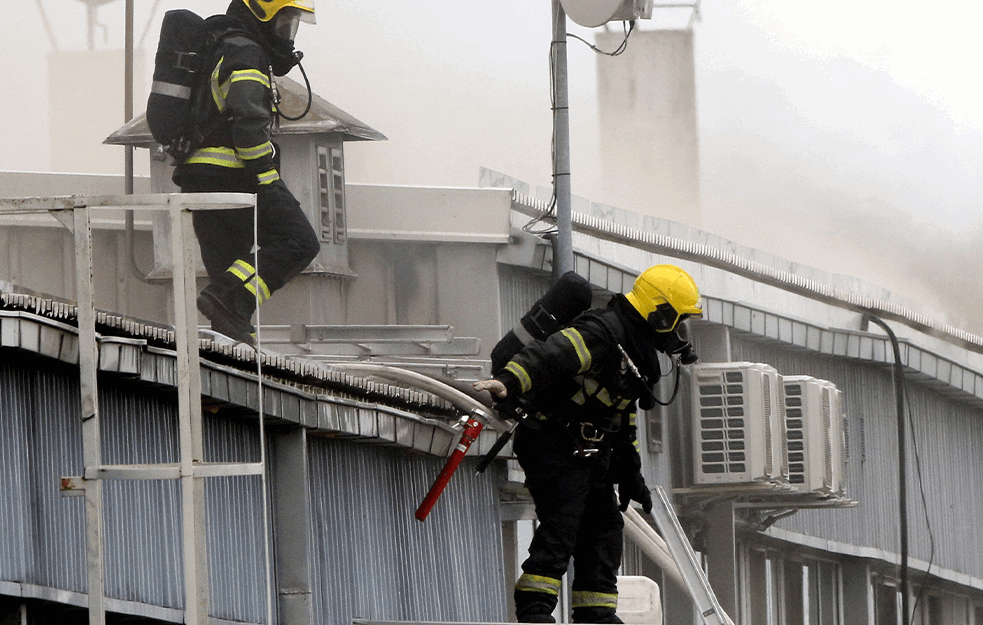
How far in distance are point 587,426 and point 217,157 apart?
2.55 m

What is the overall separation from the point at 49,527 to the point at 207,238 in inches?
142

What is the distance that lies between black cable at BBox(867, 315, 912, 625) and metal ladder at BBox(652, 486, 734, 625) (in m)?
5.30

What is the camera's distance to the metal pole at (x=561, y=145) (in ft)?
27.2

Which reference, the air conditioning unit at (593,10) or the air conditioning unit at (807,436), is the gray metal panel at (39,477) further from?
the air conditioning unit at (807,436)

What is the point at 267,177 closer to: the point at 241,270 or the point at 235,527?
the point at 241,270

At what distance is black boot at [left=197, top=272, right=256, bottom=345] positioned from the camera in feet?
24.8

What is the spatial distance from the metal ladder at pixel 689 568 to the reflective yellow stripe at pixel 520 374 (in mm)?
2002

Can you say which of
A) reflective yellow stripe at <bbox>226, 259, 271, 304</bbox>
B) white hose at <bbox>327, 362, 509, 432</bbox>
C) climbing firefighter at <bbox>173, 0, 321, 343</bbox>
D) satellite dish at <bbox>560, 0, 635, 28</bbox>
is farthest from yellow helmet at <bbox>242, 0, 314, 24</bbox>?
A: white hose at <bbox>327, 362, 509, 432</bbox>

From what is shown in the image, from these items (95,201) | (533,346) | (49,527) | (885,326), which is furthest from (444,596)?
(885,326)

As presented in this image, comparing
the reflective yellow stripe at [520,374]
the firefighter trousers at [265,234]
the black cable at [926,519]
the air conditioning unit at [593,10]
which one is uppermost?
the air conditioning unit at [593,10]

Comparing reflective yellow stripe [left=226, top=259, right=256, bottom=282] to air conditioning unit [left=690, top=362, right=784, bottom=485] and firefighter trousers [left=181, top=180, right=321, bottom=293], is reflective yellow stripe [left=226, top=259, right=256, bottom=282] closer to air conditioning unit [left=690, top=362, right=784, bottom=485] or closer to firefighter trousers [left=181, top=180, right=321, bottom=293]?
firefighter trousers [left=181, top=180, right=321, bottom=293]

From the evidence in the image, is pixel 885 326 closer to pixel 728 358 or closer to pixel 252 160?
pixel 728 358

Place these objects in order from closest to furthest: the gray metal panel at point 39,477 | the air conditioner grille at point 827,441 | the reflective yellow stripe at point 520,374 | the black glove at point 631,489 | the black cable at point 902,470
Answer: the gray metal panel at point 39,477, the reflective yellow stripe at point 520,374, the black glove at point 631,489, the air conditioner grille at point 827,441, the black cable at point 902,470

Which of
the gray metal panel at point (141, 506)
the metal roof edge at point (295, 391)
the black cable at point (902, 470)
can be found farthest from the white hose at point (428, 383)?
the black cable at point (902, 470)
